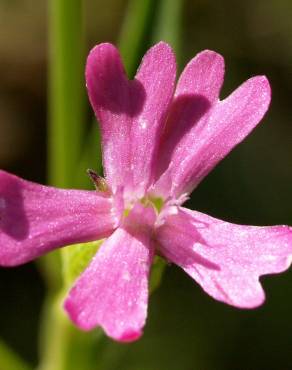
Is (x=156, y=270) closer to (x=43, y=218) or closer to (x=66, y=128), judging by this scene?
(x=43, y=218)

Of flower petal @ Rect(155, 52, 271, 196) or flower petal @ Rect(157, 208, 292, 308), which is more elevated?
flower petal @ Rect(155, 52, 271, 196)

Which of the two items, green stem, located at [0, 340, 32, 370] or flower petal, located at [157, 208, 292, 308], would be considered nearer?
flower petal, located at [157, 208, 292, 308]

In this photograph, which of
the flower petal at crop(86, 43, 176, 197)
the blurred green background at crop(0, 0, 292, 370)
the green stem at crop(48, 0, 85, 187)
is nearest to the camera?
the flower petal at crop(86, 43, 176, 197)

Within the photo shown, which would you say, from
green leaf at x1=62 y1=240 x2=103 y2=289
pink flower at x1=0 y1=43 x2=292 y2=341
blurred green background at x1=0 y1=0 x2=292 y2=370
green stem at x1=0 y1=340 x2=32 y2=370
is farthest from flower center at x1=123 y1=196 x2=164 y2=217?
blurred green background at x1=0 y1=0 x2=292 y2=370

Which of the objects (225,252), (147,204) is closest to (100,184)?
(147,204)

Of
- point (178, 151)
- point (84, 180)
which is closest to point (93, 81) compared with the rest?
point (178, 151)

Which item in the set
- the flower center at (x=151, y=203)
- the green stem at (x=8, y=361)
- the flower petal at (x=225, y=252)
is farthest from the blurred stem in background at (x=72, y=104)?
→ the flower petal at (x=225, y=252)

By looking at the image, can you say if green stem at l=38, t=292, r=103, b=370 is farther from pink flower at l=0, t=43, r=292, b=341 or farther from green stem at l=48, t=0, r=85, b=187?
pink flower at l=0, t=43, r=292, b=341
